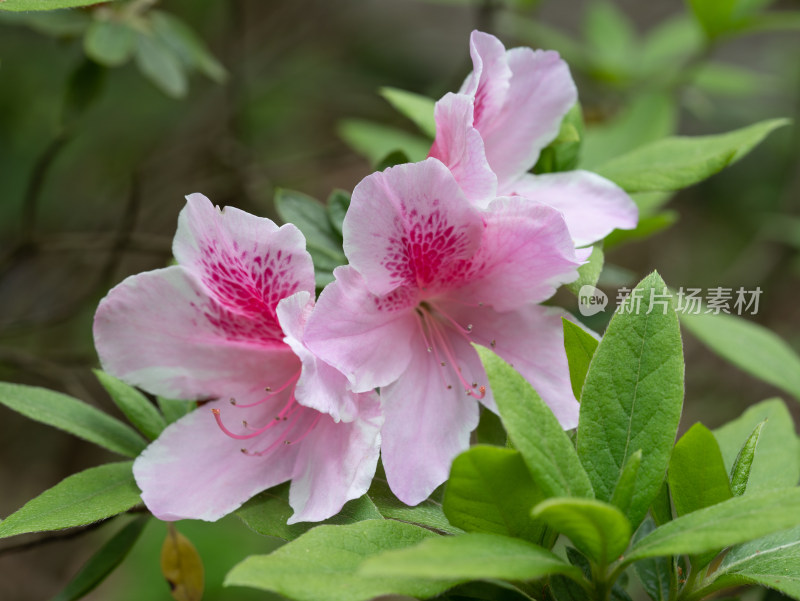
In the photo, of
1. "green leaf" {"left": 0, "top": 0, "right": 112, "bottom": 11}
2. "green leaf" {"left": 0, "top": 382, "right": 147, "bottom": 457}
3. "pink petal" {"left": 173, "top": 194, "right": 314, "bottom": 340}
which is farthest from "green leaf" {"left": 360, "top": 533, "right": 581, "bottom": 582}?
"green leaf" {"left": 0, "top": 0, "right": 112, "bottom": 11}

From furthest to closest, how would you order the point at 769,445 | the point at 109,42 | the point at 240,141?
the point at 240,141
the point at 109,42
the point at 769,445

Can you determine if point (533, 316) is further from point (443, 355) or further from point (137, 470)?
point (137, 470)

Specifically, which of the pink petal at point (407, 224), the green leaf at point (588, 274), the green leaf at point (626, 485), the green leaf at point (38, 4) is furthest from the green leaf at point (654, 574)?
the green leaf at point (38, 4)

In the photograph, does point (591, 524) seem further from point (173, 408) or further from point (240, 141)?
point (240, 141)

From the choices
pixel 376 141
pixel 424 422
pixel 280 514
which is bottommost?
pixel 376 141

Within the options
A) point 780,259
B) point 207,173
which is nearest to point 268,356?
point 207,173

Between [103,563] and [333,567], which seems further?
[103,563]

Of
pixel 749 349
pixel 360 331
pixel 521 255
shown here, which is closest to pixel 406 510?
pixel 360 331
